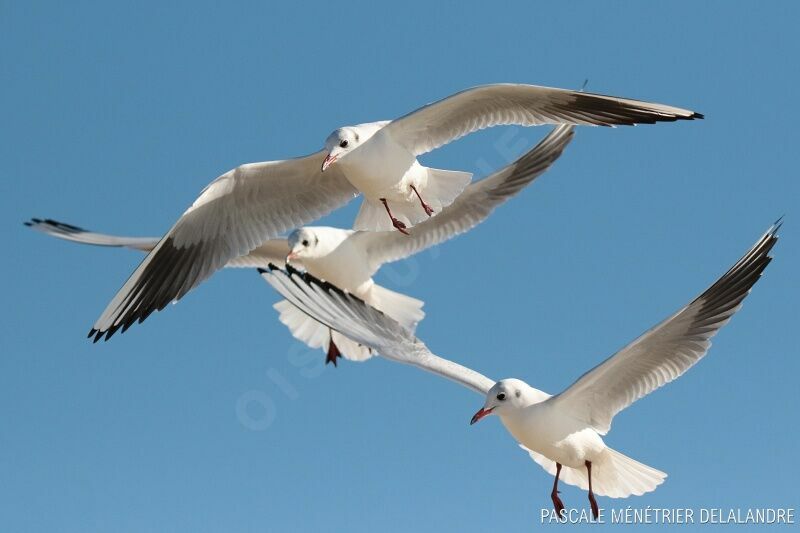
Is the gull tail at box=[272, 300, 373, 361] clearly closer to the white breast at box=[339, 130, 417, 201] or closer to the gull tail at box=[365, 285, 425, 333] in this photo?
the gull tail at box=[365, 285, 425, 333]

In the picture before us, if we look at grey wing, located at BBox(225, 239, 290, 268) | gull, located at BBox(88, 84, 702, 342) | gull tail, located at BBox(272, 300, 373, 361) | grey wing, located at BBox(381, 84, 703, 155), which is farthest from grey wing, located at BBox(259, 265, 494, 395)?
gull tail, located at BBox(272, 300, 373, 361)

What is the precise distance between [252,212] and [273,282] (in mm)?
751

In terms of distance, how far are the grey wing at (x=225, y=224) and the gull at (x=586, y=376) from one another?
0.56 m

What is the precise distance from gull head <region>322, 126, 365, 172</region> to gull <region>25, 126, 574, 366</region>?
1.70m

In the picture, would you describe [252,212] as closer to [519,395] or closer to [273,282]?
[273,282]

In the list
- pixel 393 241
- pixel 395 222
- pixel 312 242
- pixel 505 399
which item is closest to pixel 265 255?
pixel 312 242

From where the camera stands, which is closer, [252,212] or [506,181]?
[252,212]

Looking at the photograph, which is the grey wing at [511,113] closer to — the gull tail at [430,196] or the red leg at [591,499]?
the gull tail at [430,196]

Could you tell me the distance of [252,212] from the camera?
7.70 metres

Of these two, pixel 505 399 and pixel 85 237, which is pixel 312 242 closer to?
pixel 85 237

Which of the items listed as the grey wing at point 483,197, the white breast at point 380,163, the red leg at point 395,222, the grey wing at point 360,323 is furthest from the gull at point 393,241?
the white breast at point 380,163

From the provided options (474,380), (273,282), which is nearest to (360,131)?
(273,282)

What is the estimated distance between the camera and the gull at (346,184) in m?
6.97

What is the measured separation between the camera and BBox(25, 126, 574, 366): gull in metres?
8.73
